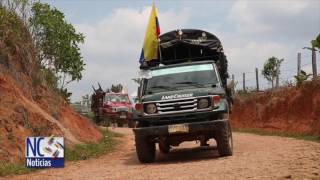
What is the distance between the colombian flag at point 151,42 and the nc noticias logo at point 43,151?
13.6 feet

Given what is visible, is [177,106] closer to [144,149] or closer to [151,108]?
→ [151,108]

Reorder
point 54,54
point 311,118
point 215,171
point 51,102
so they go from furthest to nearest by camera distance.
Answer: point 54,54 → point 311,118 → point 51,102 → point 215,171

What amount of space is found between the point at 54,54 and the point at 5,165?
1558 cm

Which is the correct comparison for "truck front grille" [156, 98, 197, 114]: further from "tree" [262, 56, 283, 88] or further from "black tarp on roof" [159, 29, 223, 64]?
"tree" [262, 56, 283, 88]

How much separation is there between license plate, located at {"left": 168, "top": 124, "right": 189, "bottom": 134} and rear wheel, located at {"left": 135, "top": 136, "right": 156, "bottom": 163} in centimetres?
77

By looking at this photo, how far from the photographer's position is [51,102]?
19625 mm

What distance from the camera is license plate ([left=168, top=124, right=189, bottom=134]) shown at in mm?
12062

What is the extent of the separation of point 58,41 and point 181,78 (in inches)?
603

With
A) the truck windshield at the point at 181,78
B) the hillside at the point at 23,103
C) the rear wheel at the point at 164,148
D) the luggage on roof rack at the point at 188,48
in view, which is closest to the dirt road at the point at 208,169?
the rear wheel at the point at 164,148

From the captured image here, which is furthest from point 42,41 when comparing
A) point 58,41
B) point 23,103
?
point 23,103

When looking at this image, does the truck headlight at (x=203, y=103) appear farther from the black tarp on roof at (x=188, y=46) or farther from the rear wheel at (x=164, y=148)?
the black tarp on roof at (x=188, y=46)

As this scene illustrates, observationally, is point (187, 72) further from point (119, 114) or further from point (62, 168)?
point (119, 114)

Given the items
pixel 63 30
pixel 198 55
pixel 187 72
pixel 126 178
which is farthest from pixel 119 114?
pixel 126 178

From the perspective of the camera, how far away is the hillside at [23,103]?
13728mm
